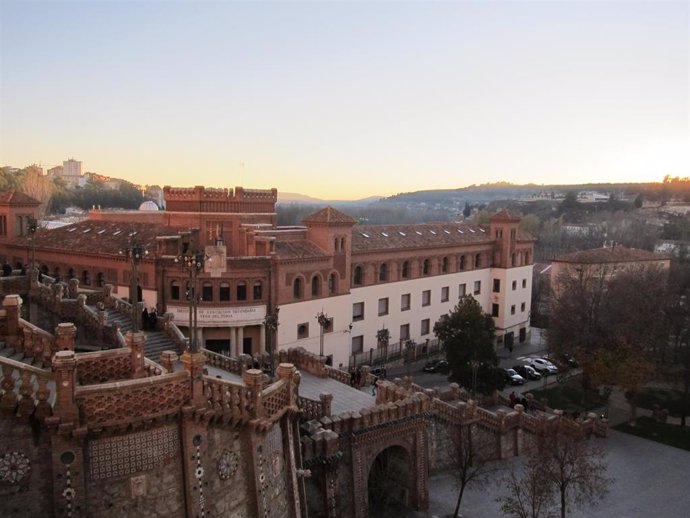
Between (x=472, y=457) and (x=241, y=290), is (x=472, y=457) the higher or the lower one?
the lower one

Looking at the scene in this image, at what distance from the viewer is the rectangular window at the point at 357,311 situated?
3812cm

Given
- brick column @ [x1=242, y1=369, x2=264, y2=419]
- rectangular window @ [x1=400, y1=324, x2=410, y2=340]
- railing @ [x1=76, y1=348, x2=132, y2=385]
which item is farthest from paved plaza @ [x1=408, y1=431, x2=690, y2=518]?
rectangular window @ [x1=400, y1=324, x2=410, y2=340]

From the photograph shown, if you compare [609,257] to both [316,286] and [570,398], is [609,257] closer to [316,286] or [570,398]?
[570,398]

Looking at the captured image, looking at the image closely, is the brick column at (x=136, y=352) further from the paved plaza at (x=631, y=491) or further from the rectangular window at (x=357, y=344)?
the rectangular window at (x=357, y=344)

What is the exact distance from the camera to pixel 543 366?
40.5m

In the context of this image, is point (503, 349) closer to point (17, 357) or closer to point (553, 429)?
point (553, 429)

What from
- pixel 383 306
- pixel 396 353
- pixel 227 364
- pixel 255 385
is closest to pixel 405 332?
pixel 396 353

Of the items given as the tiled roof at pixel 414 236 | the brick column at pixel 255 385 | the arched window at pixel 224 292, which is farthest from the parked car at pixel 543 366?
the brick column at pixel 255 385

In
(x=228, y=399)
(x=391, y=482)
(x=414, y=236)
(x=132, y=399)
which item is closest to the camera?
(x=132, y=399)

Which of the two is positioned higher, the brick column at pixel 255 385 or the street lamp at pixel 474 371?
the brick column at pixel 255 385

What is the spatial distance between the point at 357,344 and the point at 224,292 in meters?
11.0

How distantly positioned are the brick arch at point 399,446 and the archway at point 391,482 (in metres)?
0.13

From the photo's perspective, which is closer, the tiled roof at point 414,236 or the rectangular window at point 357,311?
the rectangular window at point 357,311

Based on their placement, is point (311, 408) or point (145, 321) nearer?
point (311, 408)
